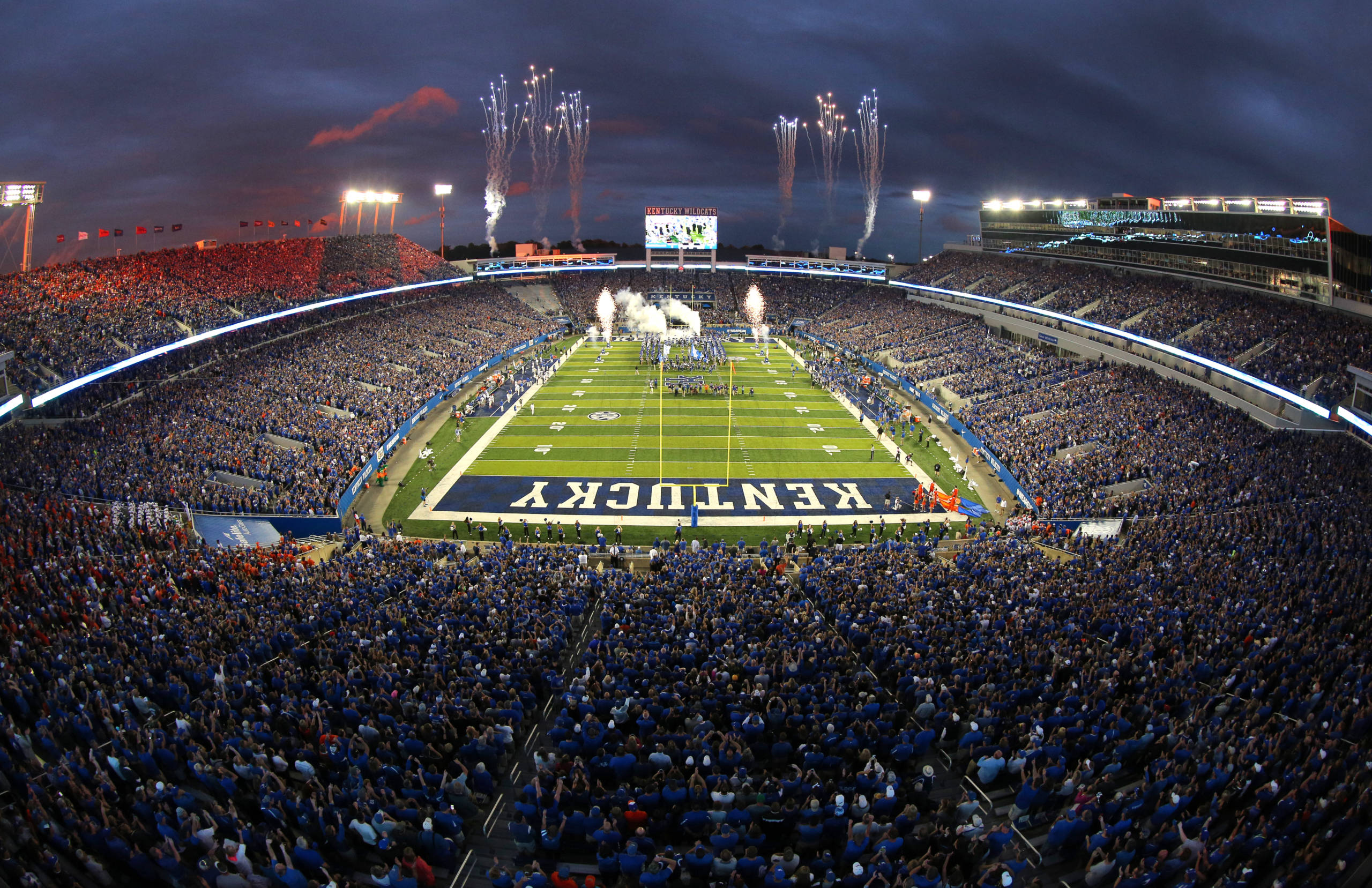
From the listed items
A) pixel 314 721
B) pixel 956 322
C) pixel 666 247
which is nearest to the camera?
pixel 314 721

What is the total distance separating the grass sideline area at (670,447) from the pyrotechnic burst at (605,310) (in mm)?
22752

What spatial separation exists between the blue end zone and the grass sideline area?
48 centimetres

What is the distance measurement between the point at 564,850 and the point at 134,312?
131 ft

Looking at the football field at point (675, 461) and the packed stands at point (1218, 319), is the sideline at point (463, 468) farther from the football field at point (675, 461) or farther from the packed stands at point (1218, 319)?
the packed stands at point (1218, 319)

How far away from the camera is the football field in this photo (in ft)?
95.6

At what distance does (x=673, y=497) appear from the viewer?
99.4 feet

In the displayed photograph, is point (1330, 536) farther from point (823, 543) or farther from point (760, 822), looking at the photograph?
point (760, 822)

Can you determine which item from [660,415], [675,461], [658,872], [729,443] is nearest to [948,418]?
[729,443]

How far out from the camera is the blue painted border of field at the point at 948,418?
2978cm

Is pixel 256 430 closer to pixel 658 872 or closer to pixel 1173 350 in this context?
pixel 658 872

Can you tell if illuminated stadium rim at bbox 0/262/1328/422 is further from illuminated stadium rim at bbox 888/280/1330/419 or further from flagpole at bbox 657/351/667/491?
flagpole at bbox 657/351/667/491

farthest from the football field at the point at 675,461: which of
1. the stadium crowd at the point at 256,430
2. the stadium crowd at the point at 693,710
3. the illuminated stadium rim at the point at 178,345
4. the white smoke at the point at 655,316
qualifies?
the illuminated stadium rim at the point at 178,345

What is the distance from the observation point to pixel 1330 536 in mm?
19516

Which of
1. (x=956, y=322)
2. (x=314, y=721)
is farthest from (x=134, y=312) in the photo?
(x=956, y=322)
